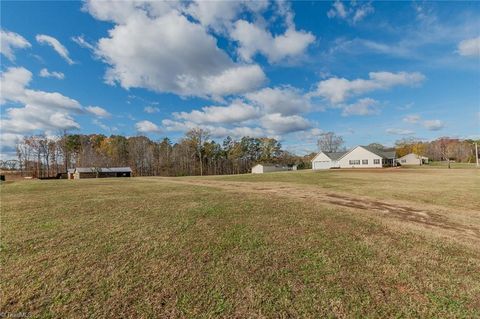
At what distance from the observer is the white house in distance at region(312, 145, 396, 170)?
51625 mm

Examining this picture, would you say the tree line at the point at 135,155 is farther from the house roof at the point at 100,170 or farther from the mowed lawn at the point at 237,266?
the mowed lawn at the point at 237,266

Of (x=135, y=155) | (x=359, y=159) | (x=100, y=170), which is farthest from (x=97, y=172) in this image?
(x=359, y=159)

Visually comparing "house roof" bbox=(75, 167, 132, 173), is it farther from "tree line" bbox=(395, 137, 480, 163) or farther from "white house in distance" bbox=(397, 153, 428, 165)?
"tree line" bbox=(395, 137, 480, 163)

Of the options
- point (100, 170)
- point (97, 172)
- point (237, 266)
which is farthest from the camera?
point (100, 170)

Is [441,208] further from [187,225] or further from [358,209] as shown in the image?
[187,225]

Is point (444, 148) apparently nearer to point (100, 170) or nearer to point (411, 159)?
point (411, 159)

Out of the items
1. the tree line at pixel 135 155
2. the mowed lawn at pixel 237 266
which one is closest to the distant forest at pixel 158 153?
the tree line at pixel 135 155

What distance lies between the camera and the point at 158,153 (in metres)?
68.1

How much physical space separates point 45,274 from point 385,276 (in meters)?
5.34

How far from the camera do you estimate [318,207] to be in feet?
29.0

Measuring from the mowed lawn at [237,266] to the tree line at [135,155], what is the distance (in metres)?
56.6

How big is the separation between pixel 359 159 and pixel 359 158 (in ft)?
0.77

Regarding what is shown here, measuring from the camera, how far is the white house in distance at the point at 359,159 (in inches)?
2032

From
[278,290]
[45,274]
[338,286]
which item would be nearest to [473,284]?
[338,286]
